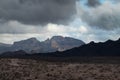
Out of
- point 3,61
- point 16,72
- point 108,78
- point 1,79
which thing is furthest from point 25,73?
point 108,78

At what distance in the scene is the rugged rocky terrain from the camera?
3063 inches

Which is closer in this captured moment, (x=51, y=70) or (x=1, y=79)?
(x=1, y=79)

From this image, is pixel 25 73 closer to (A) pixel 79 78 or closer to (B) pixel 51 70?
(B) pixel 51 70

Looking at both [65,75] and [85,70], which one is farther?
[85,70]

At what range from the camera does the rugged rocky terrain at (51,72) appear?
255ft

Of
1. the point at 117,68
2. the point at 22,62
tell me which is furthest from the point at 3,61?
the point at 117,68

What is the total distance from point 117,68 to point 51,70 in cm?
1874

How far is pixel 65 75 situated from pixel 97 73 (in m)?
8.59

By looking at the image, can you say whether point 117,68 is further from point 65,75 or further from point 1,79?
point 1,79

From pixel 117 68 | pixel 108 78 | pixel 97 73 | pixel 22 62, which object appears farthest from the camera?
pixel 22 62

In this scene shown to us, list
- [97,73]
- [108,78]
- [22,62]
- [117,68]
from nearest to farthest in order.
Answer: [108,78]
[97,73]
[117,68]
[22,62]

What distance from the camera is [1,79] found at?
76250mm

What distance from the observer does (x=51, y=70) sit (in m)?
86.6

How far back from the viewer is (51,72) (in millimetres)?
83875
